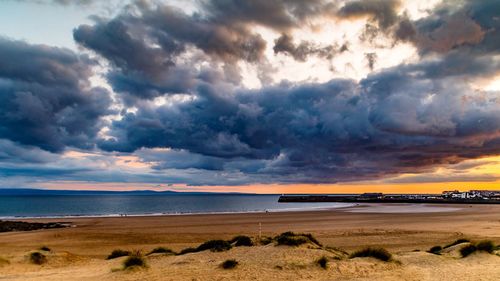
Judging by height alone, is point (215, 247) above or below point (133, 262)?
above

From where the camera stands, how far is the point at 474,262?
719 inches

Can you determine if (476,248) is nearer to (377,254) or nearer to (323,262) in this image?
(377,254)

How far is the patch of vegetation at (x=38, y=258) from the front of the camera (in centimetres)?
2012

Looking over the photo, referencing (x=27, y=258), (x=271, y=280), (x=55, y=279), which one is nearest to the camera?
(x=271, y=280)

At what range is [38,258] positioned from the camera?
20.3m

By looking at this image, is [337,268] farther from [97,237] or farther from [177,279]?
[97,237]

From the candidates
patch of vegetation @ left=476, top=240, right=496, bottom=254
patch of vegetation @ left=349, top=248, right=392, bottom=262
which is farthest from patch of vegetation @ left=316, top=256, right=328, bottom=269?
patch of vegetation @ left=476, top=240, right=496, bottom=254

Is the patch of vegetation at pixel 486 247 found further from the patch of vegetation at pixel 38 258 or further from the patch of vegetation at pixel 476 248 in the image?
the patch of vegetation at pixel 38 258

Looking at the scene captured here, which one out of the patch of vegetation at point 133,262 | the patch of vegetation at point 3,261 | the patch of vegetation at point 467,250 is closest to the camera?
the patch of vegetation at point 133,262

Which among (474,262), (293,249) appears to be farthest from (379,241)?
(293,249)

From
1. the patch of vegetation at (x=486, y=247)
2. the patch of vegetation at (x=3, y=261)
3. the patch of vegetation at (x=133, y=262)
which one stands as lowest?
the patch of vegetation at (x=3, y=261)

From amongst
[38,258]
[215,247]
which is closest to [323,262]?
[215,247]

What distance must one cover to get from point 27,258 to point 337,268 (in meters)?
15.3

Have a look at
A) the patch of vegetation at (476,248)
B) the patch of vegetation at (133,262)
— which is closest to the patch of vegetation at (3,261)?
the patch of vegetation at (133,262)
